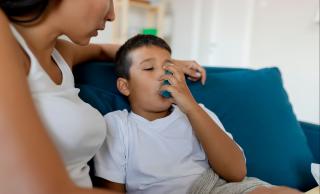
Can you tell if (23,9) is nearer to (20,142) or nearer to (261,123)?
(20,142)

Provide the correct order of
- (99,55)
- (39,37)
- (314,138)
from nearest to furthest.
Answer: (39,37), (99,55), (314,138)

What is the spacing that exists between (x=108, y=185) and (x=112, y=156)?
8 centimetres

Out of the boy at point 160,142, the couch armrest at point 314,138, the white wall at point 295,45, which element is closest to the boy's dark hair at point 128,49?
the boy at point 160,142

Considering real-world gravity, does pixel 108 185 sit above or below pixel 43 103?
below

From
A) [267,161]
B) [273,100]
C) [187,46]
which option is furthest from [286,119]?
[187,46]

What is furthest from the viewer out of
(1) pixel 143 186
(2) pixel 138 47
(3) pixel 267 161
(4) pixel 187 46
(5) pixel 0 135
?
(4) pixel 187 46

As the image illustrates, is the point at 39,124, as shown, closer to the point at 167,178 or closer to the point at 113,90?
the point at 167,178

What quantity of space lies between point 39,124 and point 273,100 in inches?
41.5

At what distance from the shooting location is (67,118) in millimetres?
676

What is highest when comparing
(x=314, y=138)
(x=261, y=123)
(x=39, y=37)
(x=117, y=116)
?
(x=39, y=37)

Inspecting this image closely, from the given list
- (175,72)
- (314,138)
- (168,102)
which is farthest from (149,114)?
(314,138)

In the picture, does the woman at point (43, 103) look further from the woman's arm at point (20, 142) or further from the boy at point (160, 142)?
the boy at point (160, 142)

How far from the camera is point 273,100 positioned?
4.58 ft

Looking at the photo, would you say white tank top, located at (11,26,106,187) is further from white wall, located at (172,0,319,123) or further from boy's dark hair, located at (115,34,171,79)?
white wall, located at (172,0,319,123)
